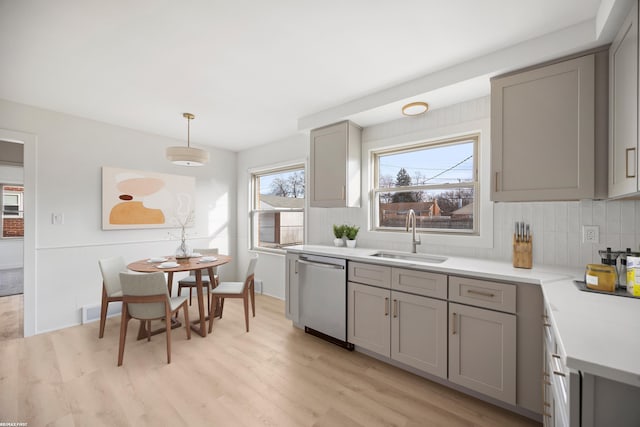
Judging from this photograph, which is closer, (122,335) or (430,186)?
(122,335)

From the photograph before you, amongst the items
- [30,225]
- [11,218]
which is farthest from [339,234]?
[11,218]

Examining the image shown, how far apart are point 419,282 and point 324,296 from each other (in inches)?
39.7

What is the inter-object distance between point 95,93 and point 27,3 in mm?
1220

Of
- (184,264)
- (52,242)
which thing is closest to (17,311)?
(52,242)

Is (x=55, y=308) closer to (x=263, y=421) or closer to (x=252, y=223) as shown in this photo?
(x=252, y=223)

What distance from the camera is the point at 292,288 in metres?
3.04

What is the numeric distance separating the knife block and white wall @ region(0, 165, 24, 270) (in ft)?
28.1

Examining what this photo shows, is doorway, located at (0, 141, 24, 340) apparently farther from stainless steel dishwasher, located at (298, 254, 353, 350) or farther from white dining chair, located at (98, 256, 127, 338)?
stainless steel dishwasher, located at (298, 254, 353, 350)

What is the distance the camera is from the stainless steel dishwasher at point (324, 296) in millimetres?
2576

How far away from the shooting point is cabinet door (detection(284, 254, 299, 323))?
299 centimetres

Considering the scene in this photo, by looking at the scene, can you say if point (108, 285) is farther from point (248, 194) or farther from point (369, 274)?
point (369, 274)

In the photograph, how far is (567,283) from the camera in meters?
1.57

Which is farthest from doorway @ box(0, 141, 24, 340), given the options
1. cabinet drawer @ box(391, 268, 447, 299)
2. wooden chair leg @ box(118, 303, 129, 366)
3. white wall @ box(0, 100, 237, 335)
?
cabinet drawer @ box(391, 268, 447, 299)

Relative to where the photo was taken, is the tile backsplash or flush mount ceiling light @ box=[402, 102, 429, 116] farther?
flush mount ceiling light @ box=[402, 102, 429, 116]
